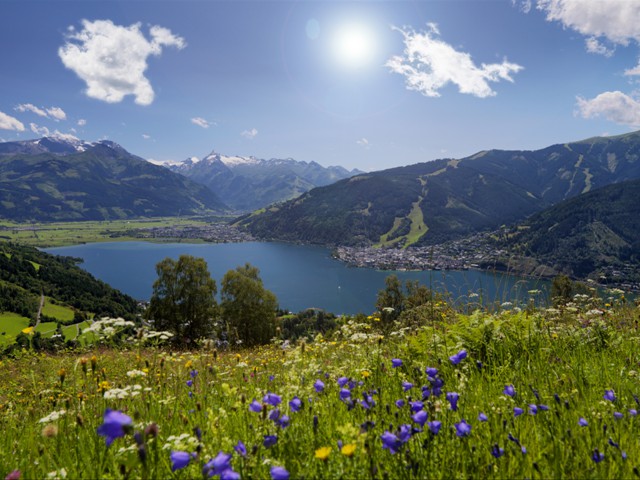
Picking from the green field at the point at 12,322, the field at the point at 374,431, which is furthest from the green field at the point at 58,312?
the field at the point at 374,431

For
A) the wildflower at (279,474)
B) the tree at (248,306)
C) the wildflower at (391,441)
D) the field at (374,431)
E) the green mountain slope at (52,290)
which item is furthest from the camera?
the green mountain slope at (52,290)

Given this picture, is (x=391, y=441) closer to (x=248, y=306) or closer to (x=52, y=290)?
(x=248, y=306)

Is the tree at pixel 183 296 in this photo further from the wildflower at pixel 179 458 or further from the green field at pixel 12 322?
the green field at pixel 12 322

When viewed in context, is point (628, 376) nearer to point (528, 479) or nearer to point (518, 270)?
point (528, 479)

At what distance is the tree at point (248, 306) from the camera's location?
115 ft

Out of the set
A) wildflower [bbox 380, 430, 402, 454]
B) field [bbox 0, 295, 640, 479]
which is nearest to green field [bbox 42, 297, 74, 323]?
field [bbox 0, 295, 640, 479]

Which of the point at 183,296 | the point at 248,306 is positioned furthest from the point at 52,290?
the point at 248,306

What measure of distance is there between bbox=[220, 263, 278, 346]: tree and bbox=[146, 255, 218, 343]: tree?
6.29ft

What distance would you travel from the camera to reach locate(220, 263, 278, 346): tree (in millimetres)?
34938

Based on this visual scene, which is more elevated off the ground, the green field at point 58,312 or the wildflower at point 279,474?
the wildflower at point 279,474

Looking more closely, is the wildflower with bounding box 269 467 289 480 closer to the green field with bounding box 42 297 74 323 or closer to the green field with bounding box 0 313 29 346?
the green field with bounding box 0 313 29 346

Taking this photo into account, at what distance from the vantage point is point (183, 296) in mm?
33219

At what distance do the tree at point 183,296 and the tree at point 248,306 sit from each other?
75.5 inches

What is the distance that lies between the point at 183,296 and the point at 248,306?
21.0 feet
